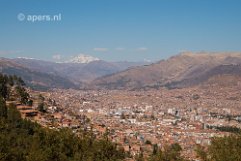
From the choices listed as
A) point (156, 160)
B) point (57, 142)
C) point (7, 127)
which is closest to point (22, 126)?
point (7, 127)

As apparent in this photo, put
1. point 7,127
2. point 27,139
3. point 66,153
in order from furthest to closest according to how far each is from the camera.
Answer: point 7,127, point 27,139, point 66,153

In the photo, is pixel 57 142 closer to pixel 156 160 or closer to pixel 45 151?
pixel 45 151

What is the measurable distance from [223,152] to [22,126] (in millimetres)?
64997

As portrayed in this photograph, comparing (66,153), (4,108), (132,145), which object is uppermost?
(4,108)

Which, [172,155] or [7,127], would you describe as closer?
[172,155]

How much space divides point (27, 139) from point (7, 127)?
1197cm

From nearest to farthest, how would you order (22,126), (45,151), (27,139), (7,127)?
(45,151) < (27,139) < (7,127) < (22,126)

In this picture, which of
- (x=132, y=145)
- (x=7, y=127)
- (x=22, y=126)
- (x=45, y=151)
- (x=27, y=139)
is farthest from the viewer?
(x=132, y=145)

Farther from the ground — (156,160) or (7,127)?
(7,127)

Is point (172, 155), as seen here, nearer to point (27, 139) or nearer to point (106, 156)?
point (106, 156)

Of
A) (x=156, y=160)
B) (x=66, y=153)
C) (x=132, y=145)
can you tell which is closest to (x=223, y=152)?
(x=156, y=160)

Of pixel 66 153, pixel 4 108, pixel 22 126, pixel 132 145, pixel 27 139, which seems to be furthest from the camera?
pixel 132 145

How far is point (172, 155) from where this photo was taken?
10406cm

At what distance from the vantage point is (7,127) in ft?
370
